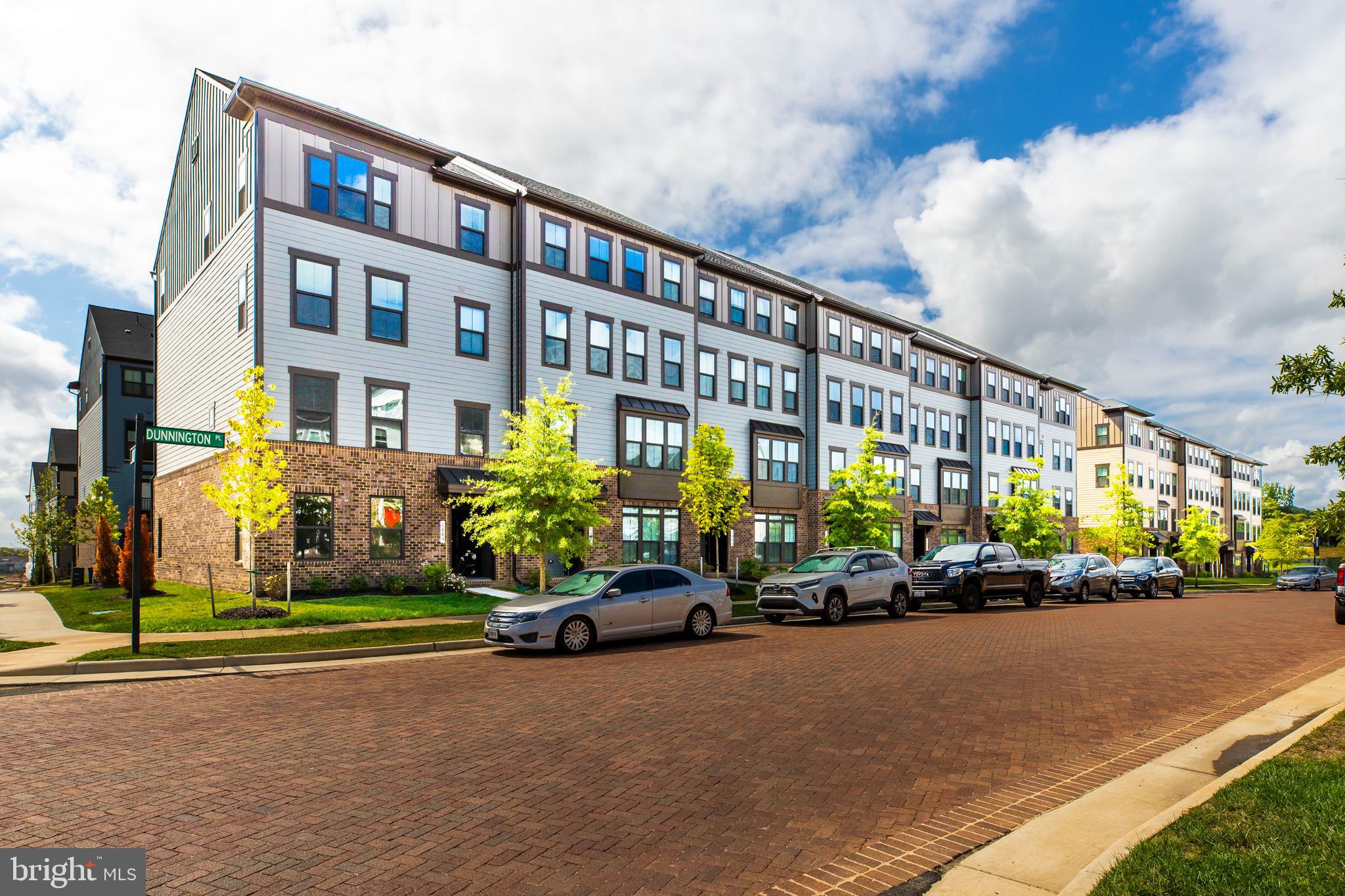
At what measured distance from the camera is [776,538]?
36594 millimetres

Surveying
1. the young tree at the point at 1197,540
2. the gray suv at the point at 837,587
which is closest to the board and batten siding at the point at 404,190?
the gray suv at the point at 837,587

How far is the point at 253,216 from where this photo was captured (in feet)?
72.4

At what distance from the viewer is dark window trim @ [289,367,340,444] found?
22078 millimetres

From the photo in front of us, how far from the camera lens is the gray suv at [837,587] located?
18906 mm

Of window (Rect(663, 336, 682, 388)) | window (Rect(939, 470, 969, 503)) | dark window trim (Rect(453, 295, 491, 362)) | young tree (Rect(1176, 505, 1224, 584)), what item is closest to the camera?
dark window trim (Rect(453, 295, 491, 362))

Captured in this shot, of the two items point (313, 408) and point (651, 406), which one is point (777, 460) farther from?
point (313, 408)

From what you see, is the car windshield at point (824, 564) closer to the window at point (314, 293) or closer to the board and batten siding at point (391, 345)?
the board and batten siding at point (391, 345)

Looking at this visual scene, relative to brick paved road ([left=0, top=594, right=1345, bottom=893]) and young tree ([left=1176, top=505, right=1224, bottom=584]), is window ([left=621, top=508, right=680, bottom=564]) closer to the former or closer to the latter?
brick paved road ([left=0, top=594, right=1345, bottom=893])

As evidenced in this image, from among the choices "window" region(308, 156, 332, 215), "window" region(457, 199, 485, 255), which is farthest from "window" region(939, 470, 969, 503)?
"window" region(308, 156, 332, 215)

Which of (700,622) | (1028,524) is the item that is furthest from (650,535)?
(1028,524)

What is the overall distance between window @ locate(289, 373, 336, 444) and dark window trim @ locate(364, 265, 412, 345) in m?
1.92

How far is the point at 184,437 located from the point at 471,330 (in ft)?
44.1

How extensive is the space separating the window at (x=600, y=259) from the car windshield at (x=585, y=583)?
16352 mm

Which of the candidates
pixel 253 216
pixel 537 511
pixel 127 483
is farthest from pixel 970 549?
pixel 127 483
